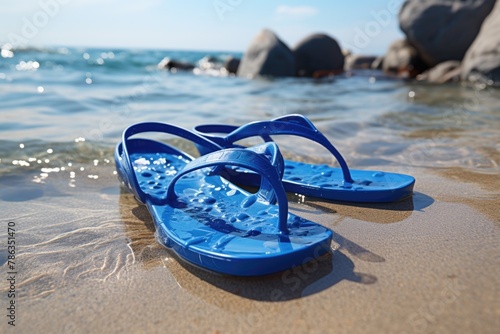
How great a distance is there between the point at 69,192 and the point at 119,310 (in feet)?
4.40

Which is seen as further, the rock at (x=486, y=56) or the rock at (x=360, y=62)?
the rock at (x=360, y=62)

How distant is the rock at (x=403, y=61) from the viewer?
11.5m

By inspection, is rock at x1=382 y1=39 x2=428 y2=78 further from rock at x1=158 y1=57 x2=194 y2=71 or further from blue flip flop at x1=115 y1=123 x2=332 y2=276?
blue flip flop at x1=115 y1=123 x2=332 y2=276

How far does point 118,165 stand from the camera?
2.24 meters

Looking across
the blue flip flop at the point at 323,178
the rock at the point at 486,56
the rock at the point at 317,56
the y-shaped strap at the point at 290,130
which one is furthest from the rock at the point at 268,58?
the y-shaped strap at the point at 290,130

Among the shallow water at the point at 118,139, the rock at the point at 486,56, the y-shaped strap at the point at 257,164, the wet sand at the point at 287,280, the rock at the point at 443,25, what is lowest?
the wet sand at the point at 287,280

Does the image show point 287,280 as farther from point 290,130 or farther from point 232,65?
point 232,65

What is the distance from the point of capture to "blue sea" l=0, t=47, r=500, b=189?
3064 millimetres

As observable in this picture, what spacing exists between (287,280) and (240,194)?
0.69 metres

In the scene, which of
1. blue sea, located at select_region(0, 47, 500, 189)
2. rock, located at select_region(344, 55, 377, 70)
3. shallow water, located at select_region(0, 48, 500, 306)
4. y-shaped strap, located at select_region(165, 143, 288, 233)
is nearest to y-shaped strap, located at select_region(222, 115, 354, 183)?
y-shaped strap, located at select_region(165, 143, 288, 233)

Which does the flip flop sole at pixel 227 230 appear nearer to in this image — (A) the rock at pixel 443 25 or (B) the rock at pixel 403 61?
→ (A) the rock at pixel 443 25

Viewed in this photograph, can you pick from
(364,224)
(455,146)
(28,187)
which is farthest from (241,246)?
(455,146)

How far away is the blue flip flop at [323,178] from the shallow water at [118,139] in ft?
2.00

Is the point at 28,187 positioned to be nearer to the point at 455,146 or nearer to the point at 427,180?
the point at 427,180
